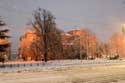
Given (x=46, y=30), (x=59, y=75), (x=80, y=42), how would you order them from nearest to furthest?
(x=59, y=75) → (x=46, y=30) → (x=80, y=42)

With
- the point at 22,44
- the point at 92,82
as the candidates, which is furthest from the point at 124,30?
the point at 92,82

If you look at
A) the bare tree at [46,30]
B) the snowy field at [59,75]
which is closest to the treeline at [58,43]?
the bare tree at [46,30]

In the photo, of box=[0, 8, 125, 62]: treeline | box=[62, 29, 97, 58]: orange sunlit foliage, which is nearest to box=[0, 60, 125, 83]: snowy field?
Answer: box=[0, 8, 125, 62]: treeline

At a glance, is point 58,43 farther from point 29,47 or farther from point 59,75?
point 59,75

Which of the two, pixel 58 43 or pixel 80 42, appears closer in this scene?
pixel 58 43

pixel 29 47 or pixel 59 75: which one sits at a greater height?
pixel 29 47

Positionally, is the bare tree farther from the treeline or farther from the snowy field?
the snowy field

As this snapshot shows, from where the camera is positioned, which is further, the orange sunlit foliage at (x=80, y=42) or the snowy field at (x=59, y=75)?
the orange sunlit foliage at (x=80, y=42)

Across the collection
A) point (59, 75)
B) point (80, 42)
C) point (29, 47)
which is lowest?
point (59, 75)

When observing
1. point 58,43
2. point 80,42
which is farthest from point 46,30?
point 80,42

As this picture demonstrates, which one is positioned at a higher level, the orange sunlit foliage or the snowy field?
the orange sunlit foliage

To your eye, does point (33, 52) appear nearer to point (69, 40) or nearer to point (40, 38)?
point (40, 38)

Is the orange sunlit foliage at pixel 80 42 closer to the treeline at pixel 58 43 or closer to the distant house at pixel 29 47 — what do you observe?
the treeline at pixel 58 43

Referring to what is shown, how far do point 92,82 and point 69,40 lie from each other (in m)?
60.8
